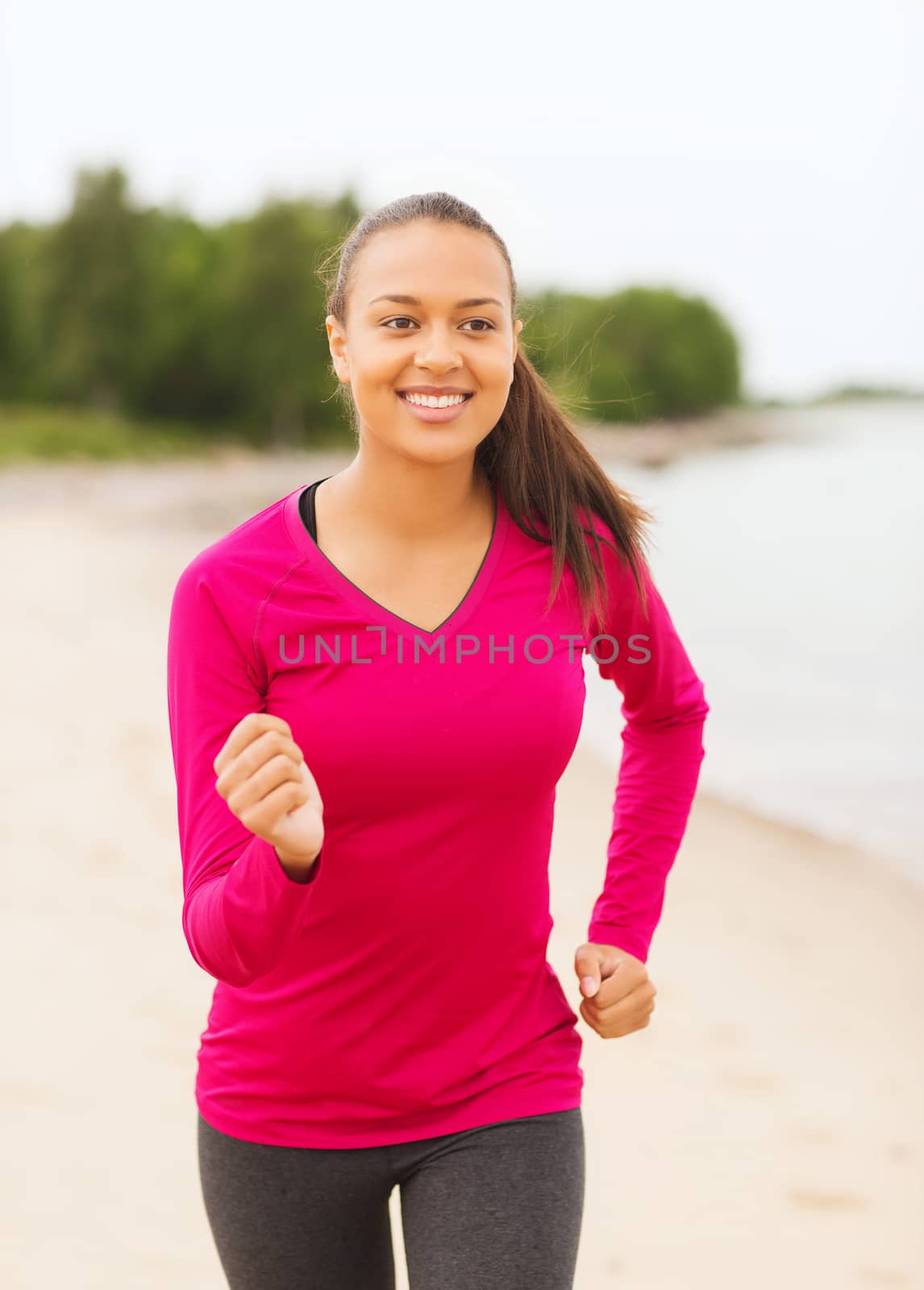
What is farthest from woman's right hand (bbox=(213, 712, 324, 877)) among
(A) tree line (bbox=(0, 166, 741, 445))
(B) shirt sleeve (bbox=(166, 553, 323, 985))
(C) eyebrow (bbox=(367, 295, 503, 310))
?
(A) tree line (bbox=(0, 166, 741, 445))

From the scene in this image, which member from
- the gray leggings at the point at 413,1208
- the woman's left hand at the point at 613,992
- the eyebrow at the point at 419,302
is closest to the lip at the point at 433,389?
the eyebrow at the point at 419,302

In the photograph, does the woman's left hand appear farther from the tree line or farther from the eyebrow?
the tree line

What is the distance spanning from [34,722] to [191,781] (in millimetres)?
7031

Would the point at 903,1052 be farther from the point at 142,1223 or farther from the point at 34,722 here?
the point at 34,722

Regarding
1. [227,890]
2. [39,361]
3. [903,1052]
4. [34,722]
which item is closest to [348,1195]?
[227,890]

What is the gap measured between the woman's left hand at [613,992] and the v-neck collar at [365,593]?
53 cm

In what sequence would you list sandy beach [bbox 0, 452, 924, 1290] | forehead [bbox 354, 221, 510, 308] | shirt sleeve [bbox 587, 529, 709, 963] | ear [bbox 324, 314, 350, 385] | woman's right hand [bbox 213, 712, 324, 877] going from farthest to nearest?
1. sandy beach [bbox 0, 452, 924, 1290]
2. shirt sleeve [bbox 587, 529, 709, 963]
3. ear [bbox 324, 314, 350, 385]
4. forehead [bbox 354, 221, 510, 308]
5. woman's right hand [bbox 213, 712, 324, 877]

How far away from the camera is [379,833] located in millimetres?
1620

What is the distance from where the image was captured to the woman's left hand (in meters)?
Answer: 1.86

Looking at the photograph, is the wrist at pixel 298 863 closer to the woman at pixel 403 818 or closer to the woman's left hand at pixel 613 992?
the woman at pixel 403 818

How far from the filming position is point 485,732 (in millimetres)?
1629

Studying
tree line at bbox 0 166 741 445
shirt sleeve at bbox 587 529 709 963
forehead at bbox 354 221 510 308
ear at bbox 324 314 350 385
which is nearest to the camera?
forehead at bbox 354 221 510 308

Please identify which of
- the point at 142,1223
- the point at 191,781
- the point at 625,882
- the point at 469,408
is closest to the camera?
the point at 191,781

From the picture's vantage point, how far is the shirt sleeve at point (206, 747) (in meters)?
1.46
